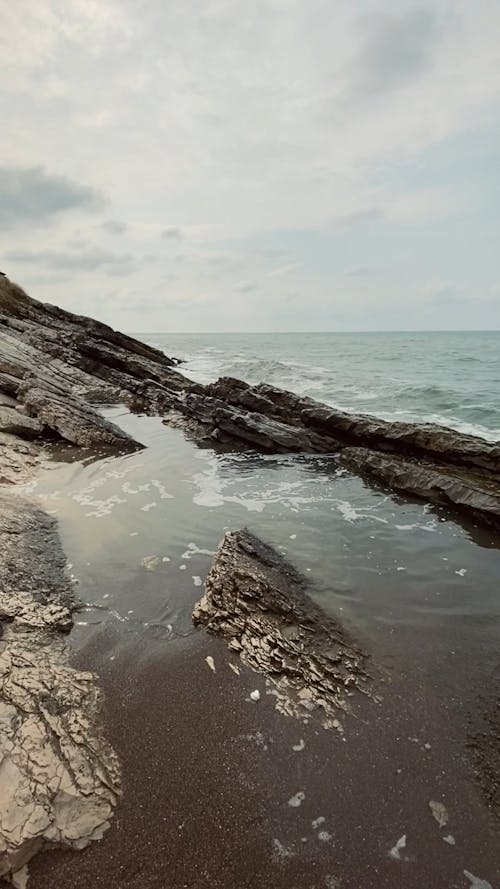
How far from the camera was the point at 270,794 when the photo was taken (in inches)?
154

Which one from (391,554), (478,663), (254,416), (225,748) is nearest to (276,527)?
(391,554)

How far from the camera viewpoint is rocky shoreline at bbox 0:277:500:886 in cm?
375

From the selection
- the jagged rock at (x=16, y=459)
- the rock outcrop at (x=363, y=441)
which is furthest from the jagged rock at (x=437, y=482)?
the jagged rock at (x=16, y=459)

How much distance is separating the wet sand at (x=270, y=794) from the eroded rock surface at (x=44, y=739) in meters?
0.16

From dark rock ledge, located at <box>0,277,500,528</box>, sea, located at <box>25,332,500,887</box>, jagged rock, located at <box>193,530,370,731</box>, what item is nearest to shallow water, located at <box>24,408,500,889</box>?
sea, located at <box>25,332,500,887</box>

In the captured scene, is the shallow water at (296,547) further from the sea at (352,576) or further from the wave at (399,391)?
the wave at (399,391)

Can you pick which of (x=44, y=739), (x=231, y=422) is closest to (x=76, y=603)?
(x=44, y=739)

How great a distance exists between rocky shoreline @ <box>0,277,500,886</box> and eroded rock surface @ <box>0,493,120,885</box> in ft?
0.04

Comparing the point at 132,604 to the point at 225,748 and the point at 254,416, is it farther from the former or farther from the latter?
the point at 254,416

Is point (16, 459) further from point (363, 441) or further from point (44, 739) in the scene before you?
point (363, 441)

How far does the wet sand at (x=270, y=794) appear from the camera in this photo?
333cm

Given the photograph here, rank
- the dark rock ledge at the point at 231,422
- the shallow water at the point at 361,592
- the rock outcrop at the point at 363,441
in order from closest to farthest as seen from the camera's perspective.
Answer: the shallow water at the point at 361,592 → the rock outcrop at the point at 363,441 → the dark rock ledge at the point at 231,422

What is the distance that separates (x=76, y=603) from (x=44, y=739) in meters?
2.48

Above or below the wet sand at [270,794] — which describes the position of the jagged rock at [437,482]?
above
